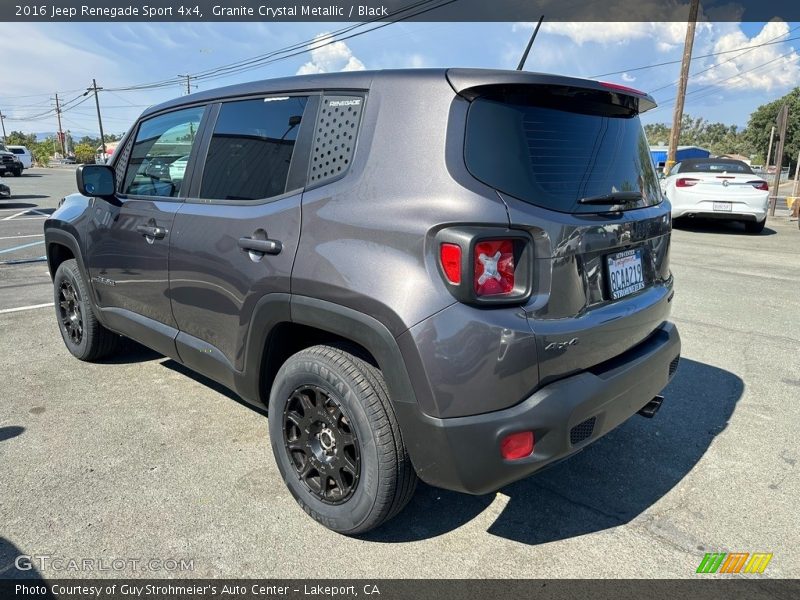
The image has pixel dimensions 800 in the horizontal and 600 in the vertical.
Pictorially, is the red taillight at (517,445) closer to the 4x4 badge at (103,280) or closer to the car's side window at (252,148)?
the car's side window at (252,148)

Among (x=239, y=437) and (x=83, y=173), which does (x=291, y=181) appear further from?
(x=83, y=173)

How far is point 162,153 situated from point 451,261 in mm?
2330

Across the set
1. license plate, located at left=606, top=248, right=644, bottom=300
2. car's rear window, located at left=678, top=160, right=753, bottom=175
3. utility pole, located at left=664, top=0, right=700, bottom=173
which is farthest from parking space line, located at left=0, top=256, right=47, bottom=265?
utility pole, located at left=664, top=0, right=700, bottom=173

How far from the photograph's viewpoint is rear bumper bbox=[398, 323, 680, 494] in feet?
6.23

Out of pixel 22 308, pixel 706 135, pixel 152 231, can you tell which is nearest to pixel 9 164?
Answer: pixel 22 308

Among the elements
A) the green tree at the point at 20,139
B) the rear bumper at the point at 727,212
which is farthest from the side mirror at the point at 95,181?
the green tree at the point at 20,139

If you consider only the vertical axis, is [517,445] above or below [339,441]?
above

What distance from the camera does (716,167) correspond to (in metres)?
11.0

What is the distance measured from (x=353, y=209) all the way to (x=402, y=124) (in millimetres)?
371

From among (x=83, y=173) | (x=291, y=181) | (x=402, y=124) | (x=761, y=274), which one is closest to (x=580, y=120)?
(x=402, y=124)

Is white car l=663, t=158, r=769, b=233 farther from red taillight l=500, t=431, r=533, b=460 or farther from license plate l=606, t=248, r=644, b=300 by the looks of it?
red taillight l=500, t=431, r=533, b=460

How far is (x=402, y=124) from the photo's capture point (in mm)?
2135

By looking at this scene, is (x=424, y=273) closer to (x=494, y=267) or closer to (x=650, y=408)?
(x=494, y=267)

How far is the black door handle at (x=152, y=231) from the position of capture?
3.08 metres
